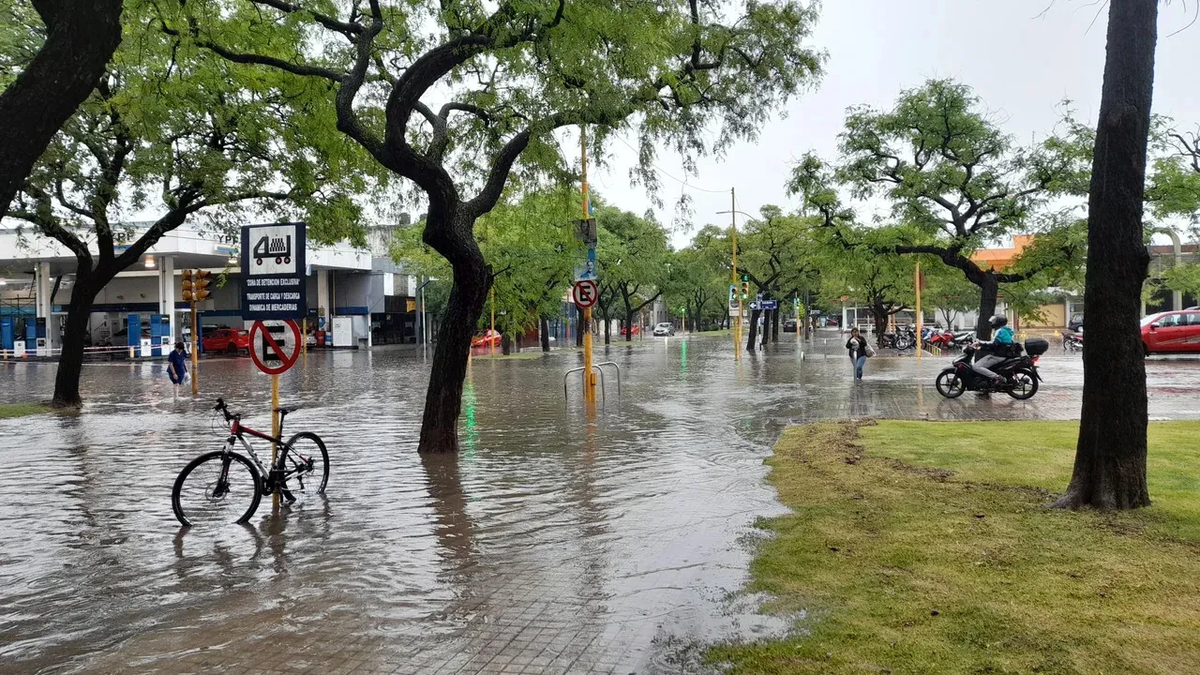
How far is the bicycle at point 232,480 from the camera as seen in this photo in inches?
305

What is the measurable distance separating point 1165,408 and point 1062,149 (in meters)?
11.2

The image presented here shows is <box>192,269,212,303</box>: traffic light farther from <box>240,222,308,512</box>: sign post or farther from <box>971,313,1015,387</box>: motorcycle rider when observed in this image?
<box>971,313,1015,387</box>: motorcycle rider

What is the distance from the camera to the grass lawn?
4.06 meters

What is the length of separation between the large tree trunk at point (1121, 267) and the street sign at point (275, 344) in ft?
23.6

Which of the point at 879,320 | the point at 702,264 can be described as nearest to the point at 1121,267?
the point at 879,320

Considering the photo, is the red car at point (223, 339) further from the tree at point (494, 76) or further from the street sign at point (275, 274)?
the street sign at point (275, 274)

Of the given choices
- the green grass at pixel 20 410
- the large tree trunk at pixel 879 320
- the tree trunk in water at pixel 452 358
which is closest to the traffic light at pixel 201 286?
the green grass at pixel 20 410

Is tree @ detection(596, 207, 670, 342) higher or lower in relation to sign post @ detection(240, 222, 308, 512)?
higher

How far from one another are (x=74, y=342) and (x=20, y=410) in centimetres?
213

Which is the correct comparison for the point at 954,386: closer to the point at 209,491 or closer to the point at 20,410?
the point at 209,491

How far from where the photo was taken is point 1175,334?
3259cm

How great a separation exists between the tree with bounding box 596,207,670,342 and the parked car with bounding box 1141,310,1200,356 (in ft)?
86.0

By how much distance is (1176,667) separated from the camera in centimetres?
381

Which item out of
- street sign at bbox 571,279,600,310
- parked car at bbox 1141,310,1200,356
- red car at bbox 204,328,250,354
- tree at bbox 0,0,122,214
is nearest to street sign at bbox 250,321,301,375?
tree at bbox 0,0,122,214
